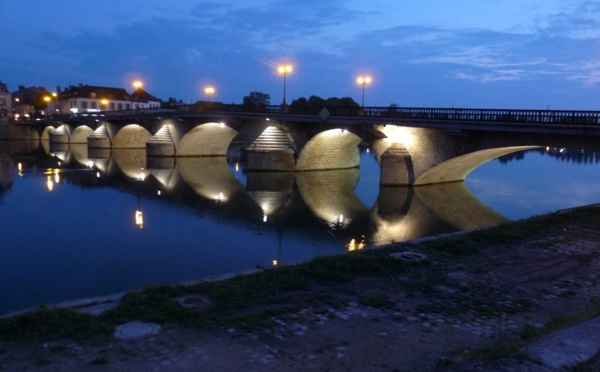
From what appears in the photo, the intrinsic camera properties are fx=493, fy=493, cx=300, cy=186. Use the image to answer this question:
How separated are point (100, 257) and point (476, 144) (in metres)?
17.4

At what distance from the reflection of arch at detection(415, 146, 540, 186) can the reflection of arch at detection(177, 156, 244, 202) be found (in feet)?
35.0

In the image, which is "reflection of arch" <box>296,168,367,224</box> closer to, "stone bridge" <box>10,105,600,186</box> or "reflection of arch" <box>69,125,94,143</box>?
"stone bridge" <box>10,105,600,186</box>

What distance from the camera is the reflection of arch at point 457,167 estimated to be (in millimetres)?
24430

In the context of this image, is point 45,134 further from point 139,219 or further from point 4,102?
point 139,219

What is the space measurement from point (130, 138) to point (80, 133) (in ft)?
43.3

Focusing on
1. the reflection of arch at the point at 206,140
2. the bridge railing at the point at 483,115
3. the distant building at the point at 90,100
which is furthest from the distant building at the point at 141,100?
the bridge railing at the point at 483,115

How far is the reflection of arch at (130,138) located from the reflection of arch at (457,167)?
37.7 m

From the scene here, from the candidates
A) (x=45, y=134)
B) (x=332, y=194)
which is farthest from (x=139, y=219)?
(x=45, y=134)

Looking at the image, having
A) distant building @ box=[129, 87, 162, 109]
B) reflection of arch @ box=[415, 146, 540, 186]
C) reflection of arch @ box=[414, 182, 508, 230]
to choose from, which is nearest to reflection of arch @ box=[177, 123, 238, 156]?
reflection of arch @ box=[415, 146, 540, 186]

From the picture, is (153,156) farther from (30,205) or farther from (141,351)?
(141,351)

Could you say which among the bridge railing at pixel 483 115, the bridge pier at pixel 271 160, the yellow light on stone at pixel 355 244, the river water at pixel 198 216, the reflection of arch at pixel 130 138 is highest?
the bridge railing at pixel 483 115

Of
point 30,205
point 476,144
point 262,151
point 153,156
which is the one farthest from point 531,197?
point 153,156

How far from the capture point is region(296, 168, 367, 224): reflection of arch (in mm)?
21281

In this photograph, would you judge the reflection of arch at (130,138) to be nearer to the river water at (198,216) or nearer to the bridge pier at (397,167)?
the river water at (198,216)
